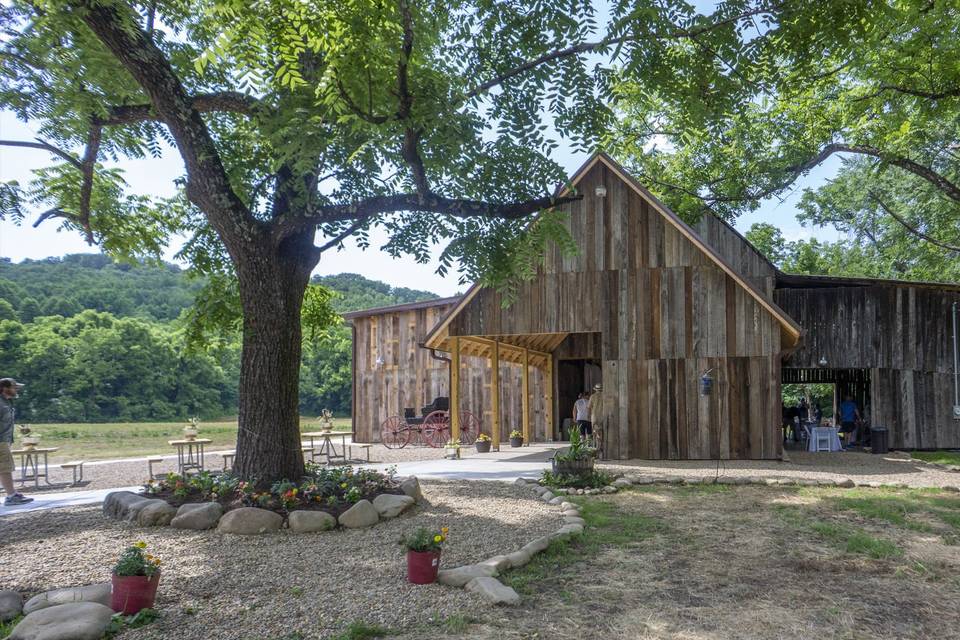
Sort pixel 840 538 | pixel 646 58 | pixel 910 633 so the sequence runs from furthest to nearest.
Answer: pixel 646 58, pixel 840 538, pixel 910 633

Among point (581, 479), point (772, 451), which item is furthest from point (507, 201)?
point (772, 451)

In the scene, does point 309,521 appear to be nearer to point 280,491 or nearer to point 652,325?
point 280,491

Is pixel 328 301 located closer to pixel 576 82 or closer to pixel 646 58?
pixel 576 82

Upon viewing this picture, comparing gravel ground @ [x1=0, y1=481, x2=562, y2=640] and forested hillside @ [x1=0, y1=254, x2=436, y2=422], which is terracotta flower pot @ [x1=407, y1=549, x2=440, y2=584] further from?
forested hillside @ [x1=0, y1=254, x2=436, y2=422]

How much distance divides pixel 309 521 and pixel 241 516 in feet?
2.22

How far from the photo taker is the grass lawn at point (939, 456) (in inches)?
592

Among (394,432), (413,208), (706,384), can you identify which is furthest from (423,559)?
(394,432)

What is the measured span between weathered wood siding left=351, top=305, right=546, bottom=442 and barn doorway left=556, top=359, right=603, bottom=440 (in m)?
0.69

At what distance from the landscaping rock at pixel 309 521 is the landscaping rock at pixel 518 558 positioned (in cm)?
223

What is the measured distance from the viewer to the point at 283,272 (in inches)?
321

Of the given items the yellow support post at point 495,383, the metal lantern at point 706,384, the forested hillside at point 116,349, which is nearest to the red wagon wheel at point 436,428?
the yellow support post at point 495,383

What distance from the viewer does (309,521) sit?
6.95 meters

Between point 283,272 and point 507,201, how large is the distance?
9.20 ft

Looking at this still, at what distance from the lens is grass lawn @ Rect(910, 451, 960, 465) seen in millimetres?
15047
